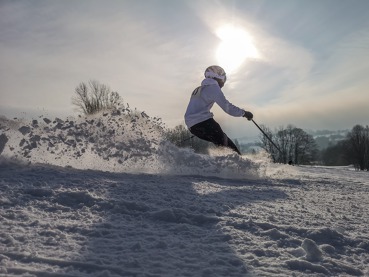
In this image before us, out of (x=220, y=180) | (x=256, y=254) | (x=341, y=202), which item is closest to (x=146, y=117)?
(x=220, y=180)

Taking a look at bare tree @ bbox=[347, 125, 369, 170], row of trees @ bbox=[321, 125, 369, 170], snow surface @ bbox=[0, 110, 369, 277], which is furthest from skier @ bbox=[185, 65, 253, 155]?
bare tree @ bbox=[347, 125, 369, 170]

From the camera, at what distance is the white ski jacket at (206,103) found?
8.13 metres

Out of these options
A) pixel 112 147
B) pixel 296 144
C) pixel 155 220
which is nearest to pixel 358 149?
pixel 296 144

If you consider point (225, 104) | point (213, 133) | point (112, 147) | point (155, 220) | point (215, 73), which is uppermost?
point (215, 73)

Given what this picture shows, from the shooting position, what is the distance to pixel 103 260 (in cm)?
240

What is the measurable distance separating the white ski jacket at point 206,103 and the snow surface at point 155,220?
2.08 m

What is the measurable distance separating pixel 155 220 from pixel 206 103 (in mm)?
5212

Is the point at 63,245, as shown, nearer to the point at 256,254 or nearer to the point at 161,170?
the point at 256,254

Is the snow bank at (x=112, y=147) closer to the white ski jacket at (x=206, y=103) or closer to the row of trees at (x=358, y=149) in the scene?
the white ski jacket at (x=206, y=103)

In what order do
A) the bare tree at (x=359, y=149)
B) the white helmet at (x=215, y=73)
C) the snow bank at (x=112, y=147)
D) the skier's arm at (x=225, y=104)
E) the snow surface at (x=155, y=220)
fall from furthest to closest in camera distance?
1. the bare tree at (x=359, y=149)
2. the white helmet at (x=215, y=73)
3. the skier's arm at (x=225, y=104)
4. the snow bank at (x=112, y=147)
5. the snow surface at (x=155, y=220)

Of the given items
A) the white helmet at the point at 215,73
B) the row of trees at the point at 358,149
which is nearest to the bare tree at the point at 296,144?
the row of trees at the point at 358,149

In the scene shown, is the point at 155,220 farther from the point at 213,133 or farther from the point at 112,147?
the point at 213,133

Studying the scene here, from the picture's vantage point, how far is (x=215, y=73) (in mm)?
8492

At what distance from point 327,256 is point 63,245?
197 cm
